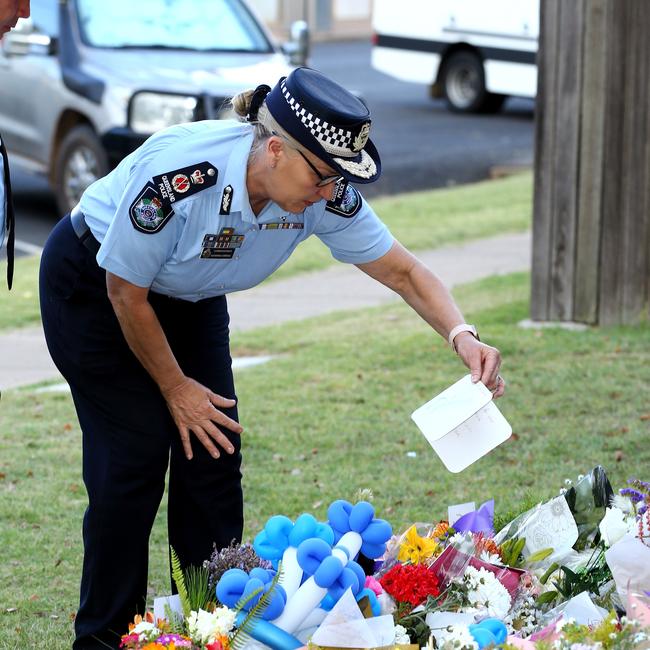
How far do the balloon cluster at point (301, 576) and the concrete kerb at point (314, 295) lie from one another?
12.1 feet

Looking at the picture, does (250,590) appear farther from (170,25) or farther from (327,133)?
(170,25)

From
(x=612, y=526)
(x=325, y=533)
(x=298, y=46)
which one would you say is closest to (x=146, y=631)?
(x=325, y=533)

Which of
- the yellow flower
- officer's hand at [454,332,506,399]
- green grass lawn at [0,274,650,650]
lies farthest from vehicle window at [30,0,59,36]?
the yellow flower

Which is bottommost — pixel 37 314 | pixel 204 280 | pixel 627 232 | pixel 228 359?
pixel 37 314

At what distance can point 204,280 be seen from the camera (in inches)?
121

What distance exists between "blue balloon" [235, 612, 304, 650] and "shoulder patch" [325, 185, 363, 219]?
107 cm

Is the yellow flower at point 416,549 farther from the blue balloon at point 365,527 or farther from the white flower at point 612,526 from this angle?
the white flower at point 612,526

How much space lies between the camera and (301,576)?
281cm

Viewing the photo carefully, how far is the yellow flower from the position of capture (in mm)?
3055

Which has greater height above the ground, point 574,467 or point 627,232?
point 627,232

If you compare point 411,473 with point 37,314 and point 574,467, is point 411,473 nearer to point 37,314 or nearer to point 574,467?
point 574,467

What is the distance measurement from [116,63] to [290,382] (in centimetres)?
450

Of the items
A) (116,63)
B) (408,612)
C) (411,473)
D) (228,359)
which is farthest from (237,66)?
(408,612)

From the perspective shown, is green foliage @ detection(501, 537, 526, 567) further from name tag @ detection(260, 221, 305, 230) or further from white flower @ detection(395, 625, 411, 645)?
name tag @ detection(260, 221, 305, 230)
